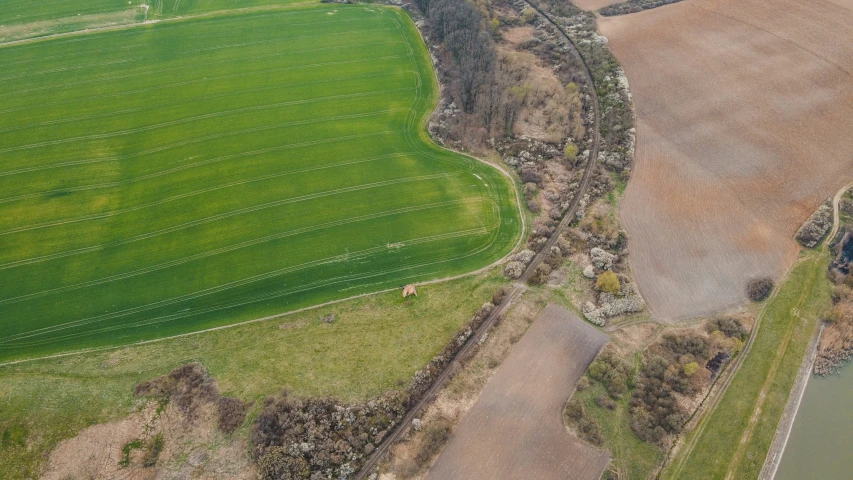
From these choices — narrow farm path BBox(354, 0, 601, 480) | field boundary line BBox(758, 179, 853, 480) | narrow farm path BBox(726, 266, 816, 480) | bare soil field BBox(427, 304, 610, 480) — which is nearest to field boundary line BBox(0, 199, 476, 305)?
narrow farm path BBox(354, 0, 601, 480)

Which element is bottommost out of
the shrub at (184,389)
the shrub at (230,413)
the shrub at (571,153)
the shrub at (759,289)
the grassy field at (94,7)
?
the shrub at (230,413)

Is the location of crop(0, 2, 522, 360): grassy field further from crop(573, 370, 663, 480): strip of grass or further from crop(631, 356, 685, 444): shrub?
crop(631, 356, 685, 444): shrub

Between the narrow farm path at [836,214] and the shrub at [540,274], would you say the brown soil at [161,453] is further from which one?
the narrow farm path at [836,214]

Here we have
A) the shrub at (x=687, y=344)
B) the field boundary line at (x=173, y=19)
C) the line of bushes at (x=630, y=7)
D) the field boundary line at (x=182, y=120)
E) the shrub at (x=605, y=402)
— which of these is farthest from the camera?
the line of bushes at (x=630, y=7)

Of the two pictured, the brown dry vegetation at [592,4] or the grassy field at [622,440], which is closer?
the grassy field at [622,440]

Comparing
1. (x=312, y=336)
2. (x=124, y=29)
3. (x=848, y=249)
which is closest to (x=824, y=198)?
(x=848, y=249)

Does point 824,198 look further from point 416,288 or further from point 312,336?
point 312,336

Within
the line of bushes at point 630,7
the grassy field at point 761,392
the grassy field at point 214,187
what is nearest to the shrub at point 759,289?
the grassy field at point 761,392
